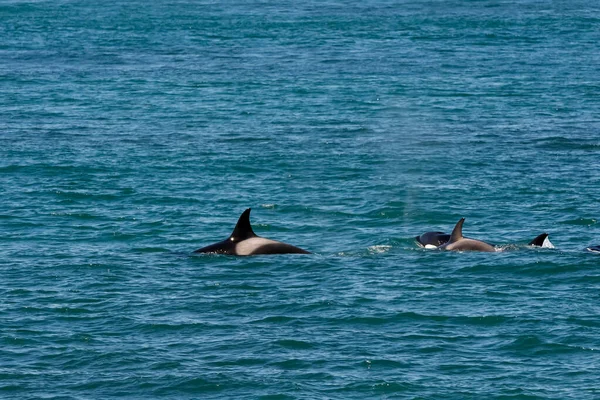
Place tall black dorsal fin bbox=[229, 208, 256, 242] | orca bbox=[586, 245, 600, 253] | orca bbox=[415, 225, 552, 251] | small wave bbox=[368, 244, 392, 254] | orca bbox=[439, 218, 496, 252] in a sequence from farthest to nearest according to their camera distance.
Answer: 1. small wave bbox=[368, 244, 392, 254]
2. orca bbox=[415, 225, 552, 251]
3. orca bbox=[439, 218, 496, 252]
4. orca bbox=[586, 245, 600, 253]
5. tall black dorsal fin bbox=[229, 208, 256, 242]

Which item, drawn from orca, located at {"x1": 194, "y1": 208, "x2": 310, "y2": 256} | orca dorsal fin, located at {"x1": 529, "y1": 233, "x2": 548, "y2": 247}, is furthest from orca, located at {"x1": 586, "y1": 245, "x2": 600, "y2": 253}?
orca, located at {"x1": 194, "y1": 208, "x2": 310, "y2": 256}

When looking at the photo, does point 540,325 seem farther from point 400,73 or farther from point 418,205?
point 400,73

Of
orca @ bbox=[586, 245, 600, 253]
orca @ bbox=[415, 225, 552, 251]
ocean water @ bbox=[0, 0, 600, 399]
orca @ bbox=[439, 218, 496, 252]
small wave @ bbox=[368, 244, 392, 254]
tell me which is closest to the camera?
ocean water @ bbox=[0, 0, 600, 399]

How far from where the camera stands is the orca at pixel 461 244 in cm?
4397

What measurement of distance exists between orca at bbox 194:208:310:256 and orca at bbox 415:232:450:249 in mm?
4551

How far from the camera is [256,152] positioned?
2539 inches

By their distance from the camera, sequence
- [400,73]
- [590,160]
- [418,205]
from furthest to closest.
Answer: [400,73] → [590,160] → [418,205]

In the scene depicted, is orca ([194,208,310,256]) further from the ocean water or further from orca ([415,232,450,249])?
orca ([415,232,450,249])

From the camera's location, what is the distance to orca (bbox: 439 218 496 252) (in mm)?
43969

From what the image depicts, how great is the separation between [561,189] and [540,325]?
19.7m

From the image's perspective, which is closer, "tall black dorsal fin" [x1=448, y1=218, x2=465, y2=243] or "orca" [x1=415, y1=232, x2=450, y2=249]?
"tall black dorsal fin" [x1=448, y1=218, x2=465, y2=243]

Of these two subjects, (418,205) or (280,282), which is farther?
(418,205)

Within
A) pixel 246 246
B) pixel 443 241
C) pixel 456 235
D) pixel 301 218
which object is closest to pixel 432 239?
pixel 443 241

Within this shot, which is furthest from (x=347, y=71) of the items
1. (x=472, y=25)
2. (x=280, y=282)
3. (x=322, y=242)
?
(x=280, y=282)
